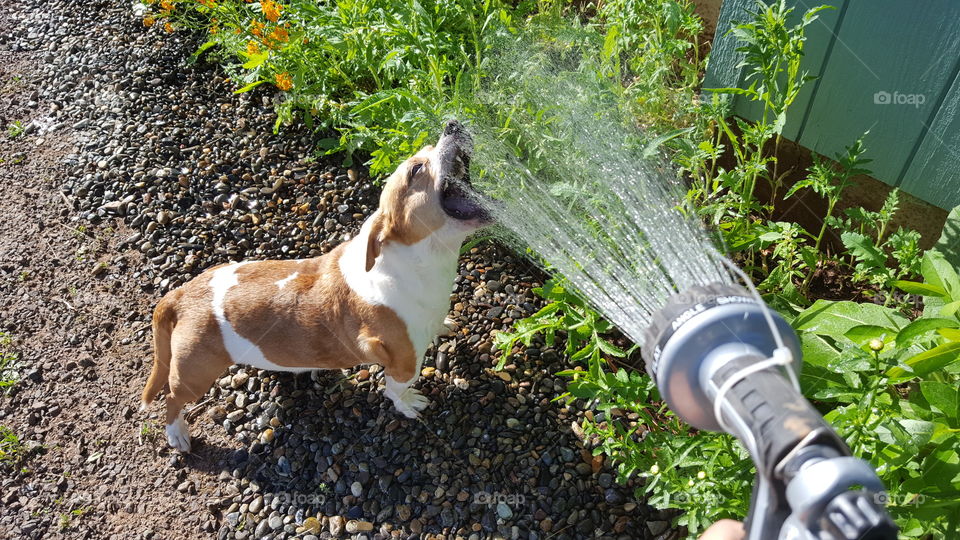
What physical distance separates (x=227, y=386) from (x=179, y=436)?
35cm

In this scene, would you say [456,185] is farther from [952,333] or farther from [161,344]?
[952,333]

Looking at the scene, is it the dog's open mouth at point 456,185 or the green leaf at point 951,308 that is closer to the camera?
the green leaf at point 951,308

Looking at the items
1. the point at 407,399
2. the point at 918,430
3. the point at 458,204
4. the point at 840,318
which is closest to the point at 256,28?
the point at 458,204

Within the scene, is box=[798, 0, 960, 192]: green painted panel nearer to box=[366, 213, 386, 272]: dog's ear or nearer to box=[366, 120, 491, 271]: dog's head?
box=[366, 120, 491, 271]: dog's head

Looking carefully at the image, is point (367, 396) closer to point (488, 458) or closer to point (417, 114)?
point (488, 458)

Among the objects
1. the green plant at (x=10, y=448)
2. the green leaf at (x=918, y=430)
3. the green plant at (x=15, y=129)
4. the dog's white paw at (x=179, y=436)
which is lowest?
the green plant at (x=10, y=448)

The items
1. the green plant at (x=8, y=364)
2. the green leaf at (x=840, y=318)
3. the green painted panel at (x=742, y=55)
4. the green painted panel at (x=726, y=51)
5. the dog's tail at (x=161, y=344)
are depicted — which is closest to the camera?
the green leaf at (x=840, y=318)

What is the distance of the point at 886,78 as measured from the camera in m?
3.01

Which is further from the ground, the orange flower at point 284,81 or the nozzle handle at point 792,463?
the nozzle handle at point 792,463

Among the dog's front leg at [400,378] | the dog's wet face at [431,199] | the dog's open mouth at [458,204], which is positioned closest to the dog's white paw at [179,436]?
the dog's front leg at [400,378]

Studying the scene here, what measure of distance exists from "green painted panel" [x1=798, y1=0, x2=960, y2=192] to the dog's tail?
3186mm

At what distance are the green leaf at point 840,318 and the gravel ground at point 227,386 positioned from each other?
973 mm

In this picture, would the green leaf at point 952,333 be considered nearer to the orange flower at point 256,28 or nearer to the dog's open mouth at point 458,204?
the dog's open mouth at point 458,204

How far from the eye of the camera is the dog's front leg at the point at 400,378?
121 inches
